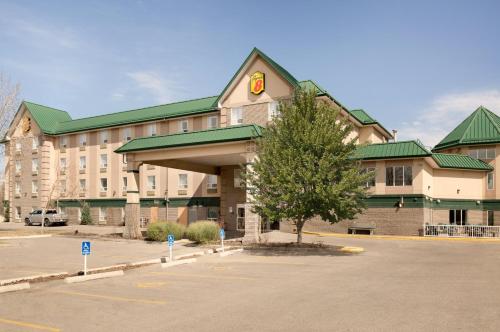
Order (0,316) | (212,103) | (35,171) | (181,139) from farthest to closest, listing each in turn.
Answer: (35,171), (212,103), (181,139), (0,316)

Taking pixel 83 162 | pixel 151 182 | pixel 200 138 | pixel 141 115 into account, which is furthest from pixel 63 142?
pixel 200 138

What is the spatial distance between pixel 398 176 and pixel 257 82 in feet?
44.1

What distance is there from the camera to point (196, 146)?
90.6 feet

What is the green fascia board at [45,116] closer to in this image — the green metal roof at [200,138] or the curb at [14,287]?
the green metal roof at [200,138]

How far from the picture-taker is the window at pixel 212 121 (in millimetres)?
40938

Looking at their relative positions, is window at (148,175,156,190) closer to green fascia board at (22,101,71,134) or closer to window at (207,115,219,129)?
window at (207,115,219,129)

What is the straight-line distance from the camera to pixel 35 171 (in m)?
53.3

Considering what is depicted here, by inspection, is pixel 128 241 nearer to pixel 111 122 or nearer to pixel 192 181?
pixel 192 181

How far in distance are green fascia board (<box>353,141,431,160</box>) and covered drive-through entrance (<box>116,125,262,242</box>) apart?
10637 millimetres

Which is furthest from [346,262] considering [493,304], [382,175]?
[382,175]

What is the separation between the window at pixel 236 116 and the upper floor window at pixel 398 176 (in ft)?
41.3

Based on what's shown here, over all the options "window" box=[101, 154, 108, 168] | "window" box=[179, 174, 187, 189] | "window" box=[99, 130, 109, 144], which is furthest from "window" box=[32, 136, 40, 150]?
"window" box=[179, 174, 187, 189]

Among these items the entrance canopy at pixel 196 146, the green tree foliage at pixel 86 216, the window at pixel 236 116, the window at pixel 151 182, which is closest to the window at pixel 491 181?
the entrance canopy at pixel 196 146

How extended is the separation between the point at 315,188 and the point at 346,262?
4.48 m
